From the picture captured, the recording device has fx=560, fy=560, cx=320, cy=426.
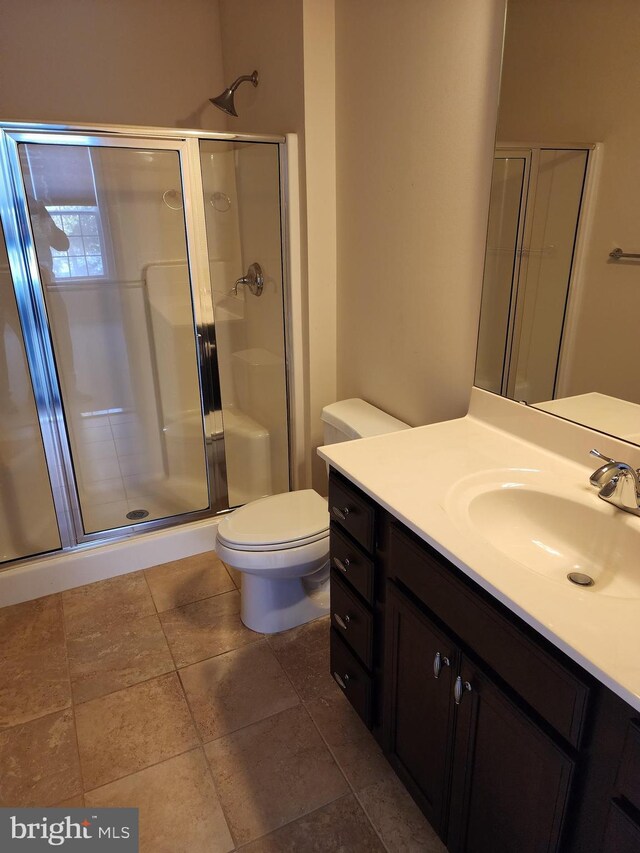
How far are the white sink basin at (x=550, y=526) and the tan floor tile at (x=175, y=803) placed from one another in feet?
3.34

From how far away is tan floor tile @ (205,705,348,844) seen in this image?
1.45 meters

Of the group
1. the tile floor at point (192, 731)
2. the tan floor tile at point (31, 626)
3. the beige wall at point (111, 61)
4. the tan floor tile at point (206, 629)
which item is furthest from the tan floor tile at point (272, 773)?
the beige wall at point (111, 61)

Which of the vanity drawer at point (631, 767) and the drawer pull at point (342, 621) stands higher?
the vanity drawer at point (631, 767)

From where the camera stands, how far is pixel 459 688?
1.08 metres

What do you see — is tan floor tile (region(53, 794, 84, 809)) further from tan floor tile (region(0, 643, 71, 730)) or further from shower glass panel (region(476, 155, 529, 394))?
shower glass panel (region(476, 155, 529, 394))

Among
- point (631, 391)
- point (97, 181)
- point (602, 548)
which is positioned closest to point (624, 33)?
point (631, 391)

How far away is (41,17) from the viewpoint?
8.23 ft

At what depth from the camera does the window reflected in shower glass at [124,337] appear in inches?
100

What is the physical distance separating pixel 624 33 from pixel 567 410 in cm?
80

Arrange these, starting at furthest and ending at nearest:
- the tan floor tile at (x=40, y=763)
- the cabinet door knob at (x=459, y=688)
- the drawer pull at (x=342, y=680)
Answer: the drawer pull at (x=342, y=680), the tan floor tile at (x=40, y=763), the cabinet door knob at (x=459, y=688)

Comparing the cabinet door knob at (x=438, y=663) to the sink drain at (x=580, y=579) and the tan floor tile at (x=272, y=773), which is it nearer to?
the sink drain at (x=580, y=579)

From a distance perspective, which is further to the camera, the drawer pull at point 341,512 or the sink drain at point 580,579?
the drawer pull at point 341,512

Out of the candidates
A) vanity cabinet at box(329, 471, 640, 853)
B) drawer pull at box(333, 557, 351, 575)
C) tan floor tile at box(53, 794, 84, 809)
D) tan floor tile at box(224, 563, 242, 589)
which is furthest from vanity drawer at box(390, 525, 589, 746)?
tan floor tile at box(224, 563, 242, 589)

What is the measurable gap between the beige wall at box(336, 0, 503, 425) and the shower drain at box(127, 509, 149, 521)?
120 centimetres
